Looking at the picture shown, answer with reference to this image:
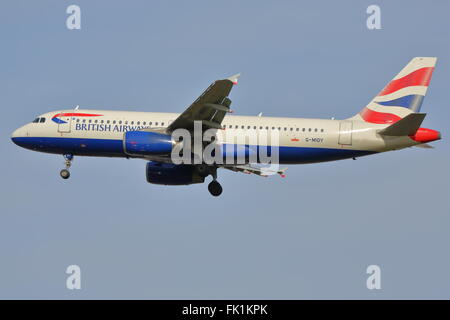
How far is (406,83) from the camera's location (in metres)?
61.8

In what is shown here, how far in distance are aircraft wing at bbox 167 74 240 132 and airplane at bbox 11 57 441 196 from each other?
60mm

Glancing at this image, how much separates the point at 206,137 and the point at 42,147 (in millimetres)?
11439

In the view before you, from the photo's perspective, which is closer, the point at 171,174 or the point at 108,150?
the point at 108,150

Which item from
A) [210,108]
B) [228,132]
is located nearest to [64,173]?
[228,132]

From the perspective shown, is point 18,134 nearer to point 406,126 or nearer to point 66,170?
point 66,170

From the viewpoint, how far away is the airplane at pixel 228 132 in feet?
188

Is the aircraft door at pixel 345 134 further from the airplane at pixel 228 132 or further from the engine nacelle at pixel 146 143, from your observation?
the engine nacelle at pixel 146 143

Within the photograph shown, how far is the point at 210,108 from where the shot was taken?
56.4 meters

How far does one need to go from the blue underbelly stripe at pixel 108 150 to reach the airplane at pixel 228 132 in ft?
0.21

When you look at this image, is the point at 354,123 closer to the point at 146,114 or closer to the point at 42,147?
the point at 146,114

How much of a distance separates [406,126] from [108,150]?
19.0m

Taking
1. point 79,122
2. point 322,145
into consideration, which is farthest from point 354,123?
point 79,122

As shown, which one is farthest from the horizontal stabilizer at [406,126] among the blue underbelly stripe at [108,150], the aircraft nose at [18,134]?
the aircraft nose at [18,134]

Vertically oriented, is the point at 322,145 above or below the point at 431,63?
below
